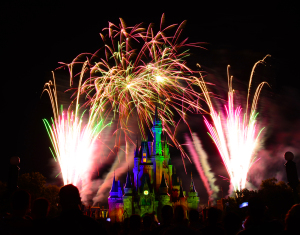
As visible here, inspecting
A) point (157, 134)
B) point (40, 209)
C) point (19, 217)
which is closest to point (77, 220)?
point (40, 209)

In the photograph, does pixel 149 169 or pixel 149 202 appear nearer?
pixel 149 202

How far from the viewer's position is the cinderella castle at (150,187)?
60.9m

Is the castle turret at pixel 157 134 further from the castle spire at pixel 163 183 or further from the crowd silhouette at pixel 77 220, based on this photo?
the crowd silhouette at pixel 77 220

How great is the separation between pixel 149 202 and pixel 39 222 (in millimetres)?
56316

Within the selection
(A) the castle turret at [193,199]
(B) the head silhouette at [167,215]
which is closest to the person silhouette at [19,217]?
(B) the head silhouette at [167,215]

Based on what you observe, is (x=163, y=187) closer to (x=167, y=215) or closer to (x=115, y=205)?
(x=115, y=205)

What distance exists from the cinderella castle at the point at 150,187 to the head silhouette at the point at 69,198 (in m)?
56.0

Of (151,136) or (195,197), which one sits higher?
(151,136)

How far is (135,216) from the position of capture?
8.71 meters

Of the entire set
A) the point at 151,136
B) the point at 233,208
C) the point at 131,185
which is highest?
the point at 151,136

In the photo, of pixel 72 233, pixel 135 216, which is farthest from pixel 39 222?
pixel 135 216

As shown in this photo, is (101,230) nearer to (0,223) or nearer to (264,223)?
(0,223)

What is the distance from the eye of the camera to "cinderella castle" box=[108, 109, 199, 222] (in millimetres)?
60906

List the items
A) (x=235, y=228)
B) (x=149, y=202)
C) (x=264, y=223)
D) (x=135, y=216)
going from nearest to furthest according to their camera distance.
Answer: (x=264, y=223) < (x=235, y=228) < (x=135, y=216) < (x=149, y=202)
